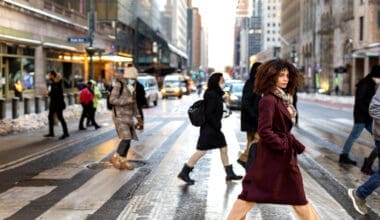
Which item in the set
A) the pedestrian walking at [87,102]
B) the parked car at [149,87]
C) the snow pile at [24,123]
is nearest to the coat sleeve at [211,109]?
the snow pile at [24,123]

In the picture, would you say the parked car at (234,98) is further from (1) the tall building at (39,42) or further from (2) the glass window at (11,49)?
(2) the glass window at (11,49)

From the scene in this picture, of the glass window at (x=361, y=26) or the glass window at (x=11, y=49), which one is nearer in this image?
the glass window at (x=11, y=49)

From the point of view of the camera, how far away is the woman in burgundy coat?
181 inches

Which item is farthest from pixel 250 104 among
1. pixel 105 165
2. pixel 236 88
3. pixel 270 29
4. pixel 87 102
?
pixel 270 29

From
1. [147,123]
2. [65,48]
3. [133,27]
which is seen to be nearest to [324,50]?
[133,27]

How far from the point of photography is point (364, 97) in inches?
390

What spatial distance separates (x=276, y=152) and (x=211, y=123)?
392 cm

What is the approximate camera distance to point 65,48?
140ft

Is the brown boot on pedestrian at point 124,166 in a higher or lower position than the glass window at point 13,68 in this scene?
lower

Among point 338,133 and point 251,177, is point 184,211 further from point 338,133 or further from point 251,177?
point 338,133

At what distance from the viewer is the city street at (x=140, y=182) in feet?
22.3

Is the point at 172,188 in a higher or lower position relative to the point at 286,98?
lower

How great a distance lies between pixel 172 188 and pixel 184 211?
4.85 ft

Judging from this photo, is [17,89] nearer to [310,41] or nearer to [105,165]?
[105,165]
